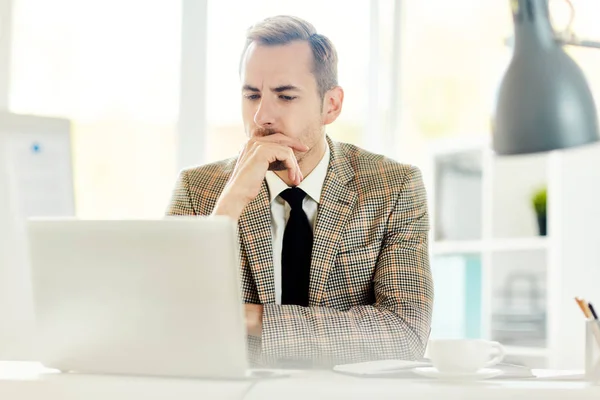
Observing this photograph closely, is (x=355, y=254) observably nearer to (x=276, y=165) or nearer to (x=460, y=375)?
(x=276, y=165)

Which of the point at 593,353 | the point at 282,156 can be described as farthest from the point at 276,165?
the point at 593,353

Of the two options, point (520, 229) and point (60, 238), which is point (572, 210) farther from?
point (60, 238)

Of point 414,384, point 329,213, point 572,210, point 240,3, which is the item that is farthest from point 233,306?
point 240,3

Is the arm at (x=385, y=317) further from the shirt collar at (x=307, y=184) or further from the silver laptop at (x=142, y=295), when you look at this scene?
the silver laptop at (x=142, y=295)

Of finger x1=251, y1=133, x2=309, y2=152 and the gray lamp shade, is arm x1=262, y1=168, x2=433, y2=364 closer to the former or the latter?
finger x1=251, y1=133, x2=309, y2=152

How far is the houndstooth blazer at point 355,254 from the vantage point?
1862mm

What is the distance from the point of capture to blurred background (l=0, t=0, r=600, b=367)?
303 centimetres

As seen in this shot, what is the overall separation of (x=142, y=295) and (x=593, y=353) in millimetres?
690

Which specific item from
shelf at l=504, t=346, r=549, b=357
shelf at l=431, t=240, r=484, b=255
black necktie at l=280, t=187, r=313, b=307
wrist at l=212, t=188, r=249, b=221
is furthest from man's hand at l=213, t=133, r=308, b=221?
shelf at l=431, t=240, r=484, b=255

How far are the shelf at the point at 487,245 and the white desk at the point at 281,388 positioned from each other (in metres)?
2.28

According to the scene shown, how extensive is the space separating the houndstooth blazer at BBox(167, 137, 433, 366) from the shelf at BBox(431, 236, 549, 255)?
126 cm

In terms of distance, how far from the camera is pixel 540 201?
3.46m

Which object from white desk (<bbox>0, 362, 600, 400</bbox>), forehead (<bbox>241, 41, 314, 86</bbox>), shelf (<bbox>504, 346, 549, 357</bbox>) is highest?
forehead (<bbox>241, 41, 314, 86</bbox>)

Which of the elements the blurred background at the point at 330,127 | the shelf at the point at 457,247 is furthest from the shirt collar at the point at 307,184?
the shelf at the point at 457,247
